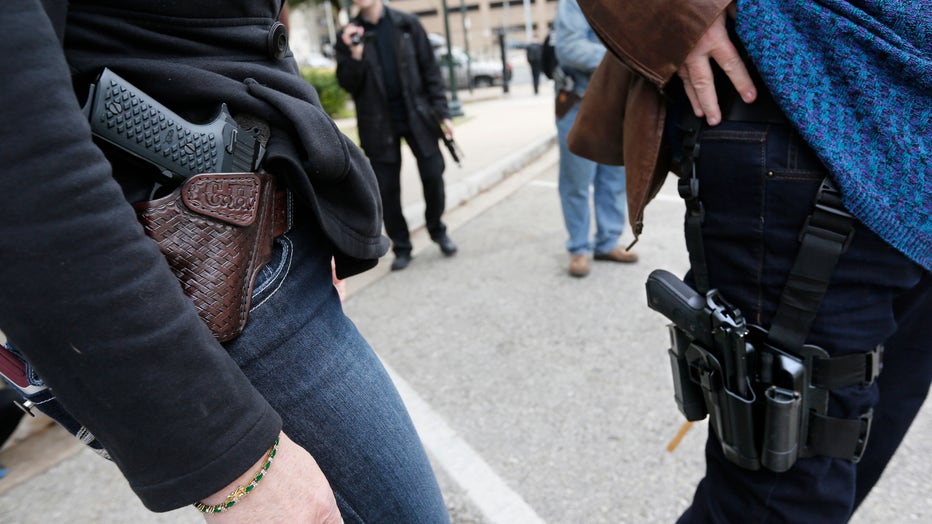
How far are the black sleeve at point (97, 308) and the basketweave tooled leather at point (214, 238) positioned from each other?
0.26ft

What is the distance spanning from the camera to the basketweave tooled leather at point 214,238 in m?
0.69

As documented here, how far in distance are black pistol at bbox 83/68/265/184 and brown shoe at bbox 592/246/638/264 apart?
3375mm

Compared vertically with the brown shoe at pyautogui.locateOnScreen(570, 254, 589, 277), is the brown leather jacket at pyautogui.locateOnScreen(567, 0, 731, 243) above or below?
above

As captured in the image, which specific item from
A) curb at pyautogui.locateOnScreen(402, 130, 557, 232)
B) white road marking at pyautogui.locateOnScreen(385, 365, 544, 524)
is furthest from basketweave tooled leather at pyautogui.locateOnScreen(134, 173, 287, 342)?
curb at pyautogui.locateOnScreen(402, 130, 557, 232)

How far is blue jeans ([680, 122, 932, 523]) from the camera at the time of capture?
39.0 inches

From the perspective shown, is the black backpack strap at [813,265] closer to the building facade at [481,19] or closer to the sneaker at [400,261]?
the sneaker at [400,261]

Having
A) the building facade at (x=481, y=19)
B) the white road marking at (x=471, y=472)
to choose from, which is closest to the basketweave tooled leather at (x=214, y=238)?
the white road marking at (x=471, y=472)

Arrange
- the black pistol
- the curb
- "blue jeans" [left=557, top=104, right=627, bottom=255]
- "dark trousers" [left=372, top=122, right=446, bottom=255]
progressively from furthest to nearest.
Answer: the curb < "dark trousers" [left=372, top=122, right=446, bottom=255] < "blue jeans" [left=557, top=104, right=627, bottom=255] < the black pistol

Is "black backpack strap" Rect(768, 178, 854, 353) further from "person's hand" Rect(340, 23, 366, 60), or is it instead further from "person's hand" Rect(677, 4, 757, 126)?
"person's hand" Rect(340, 23, 366, 60)

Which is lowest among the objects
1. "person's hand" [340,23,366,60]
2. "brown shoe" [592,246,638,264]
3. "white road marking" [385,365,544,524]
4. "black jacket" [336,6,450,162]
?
"brown shoe" [592,246,638,264]

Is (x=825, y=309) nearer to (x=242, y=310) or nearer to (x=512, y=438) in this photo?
(x=242, y=310)

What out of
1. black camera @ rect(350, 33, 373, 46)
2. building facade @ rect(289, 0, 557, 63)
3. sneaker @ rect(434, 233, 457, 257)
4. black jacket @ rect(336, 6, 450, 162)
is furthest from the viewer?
building facade @ rect(289, 0, 557, 63)

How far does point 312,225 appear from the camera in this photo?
901 mm

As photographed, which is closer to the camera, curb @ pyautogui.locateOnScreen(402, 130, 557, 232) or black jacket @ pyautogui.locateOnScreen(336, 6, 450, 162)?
black jacket @ pyautogui.locateOnScreen(336, 6, 450, 162)
